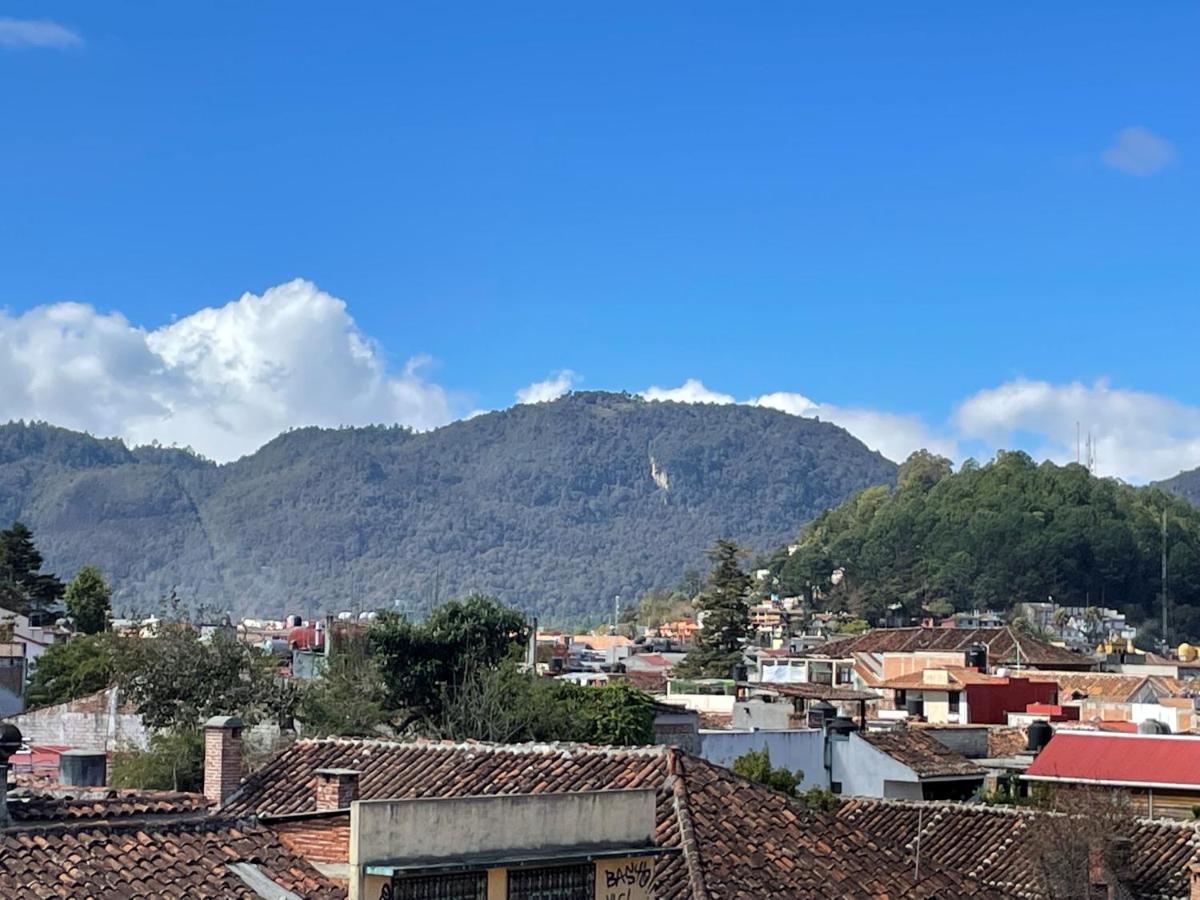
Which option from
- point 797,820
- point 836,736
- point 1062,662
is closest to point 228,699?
point 836,736

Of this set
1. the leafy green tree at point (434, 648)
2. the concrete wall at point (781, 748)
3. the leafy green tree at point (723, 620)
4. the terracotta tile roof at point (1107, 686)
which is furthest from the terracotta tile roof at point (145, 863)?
the leafy green tree at point (723, 620)

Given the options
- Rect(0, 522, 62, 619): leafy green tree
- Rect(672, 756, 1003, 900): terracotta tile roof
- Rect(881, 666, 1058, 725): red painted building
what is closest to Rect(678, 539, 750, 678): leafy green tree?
Rect(0, 522, 62, 619): leafy green tree

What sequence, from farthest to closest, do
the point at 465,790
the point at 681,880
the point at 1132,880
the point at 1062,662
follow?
the point at 1062,662
the point at 1132,880
the point at 465,790
the point at 681,880

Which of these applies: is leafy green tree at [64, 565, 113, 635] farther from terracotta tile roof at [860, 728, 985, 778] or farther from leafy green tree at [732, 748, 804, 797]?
leafy green tree at [732, 748, 804, 797]

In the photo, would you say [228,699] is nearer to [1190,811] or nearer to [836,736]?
[836,736]

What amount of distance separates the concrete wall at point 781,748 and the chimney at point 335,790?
61.5ft

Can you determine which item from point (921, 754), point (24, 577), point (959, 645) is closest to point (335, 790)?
point (921, 754)

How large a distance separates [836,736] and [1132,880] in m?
13.0

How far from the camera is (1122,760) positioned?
3562 cm

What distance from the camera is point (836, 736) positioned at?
40.2m

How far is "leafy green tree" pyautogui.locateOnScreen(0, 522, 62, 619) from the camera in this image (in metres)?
98.6

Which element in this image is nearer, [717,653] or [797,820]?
[797,820]

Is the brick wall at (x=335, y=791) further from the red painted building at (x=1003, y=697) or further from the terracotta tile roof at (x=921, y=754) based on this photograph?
the red painted building at (x=1003, y=697)

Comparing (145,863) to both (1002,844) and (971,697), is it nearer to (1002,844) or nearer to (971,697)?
(1002,844)
